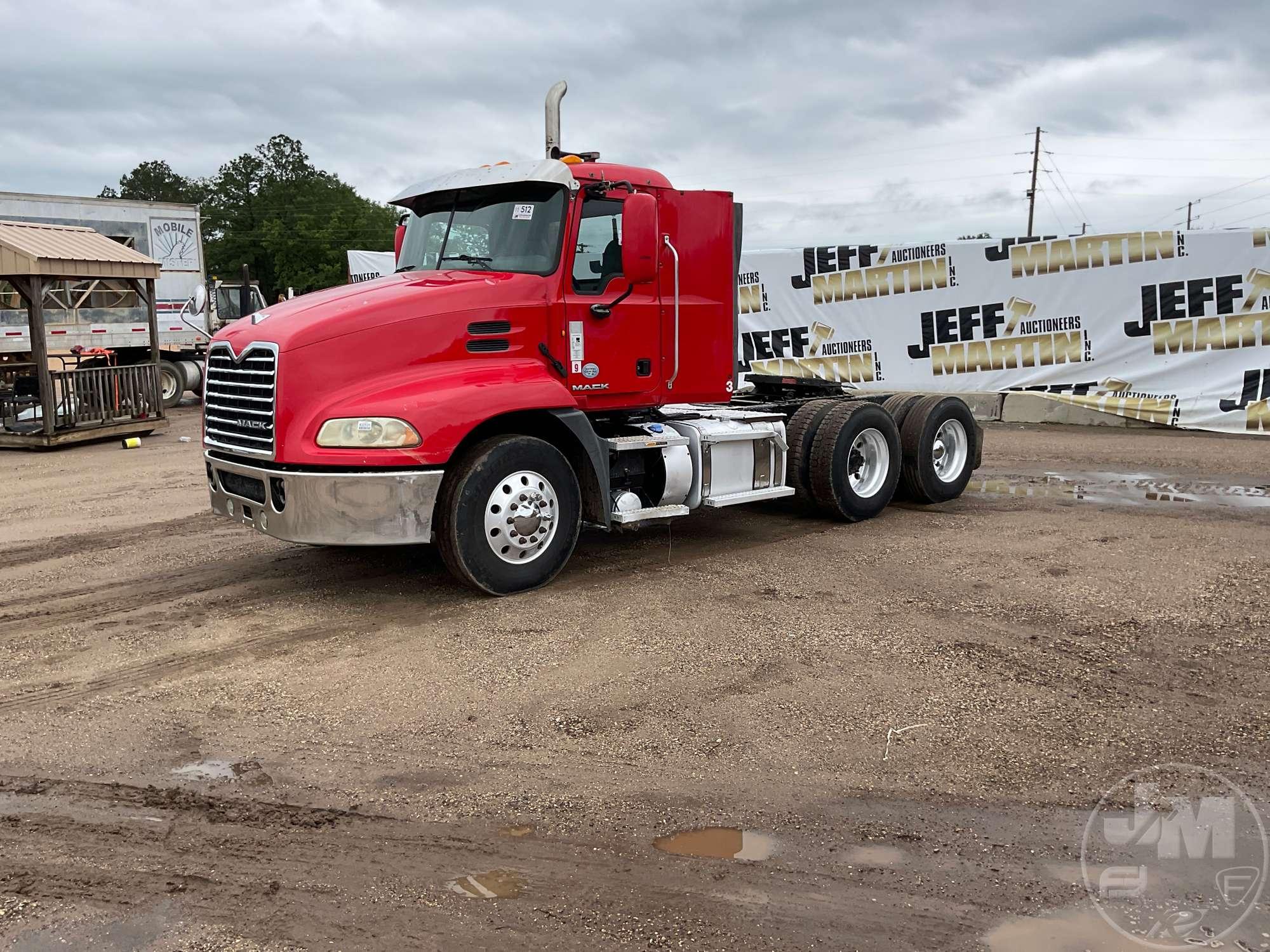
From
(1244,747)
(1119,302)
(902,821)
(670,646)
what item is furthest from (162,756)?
(1119,302)

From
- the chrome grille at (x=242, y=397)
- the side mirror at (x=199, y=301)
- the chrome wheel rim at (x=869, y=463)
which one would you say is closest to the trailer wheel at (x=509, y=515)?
the chrome grille at (x=242, y=397)

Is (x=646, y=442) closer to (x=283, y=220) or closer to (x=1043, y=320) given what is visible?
(x=1043, y=320)

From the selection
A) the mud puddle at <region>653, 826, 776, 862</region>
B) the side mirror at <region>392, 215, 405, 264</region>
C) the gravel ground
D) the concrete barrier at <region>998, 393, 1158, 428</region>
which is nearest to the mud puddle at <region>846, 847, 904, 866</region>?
the gravel ground

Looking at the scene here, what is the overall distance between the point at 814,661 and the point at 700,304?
3373 mm

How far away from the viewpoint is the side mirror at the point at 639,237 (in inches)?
270

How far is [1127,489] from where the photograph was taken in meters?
10.5

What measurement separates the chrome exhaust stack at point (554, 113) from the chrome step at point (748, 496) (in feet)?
9.65

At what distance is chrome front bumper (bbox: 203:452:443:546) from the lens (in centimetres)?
598

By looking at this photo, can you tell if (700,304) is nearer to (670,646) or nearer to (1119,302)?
(670,646)

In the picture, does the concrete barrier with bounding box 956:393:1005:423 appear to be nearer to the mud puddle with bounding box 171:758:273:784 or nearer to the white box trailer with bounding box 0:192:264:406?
the white box trailer with bounding box 0:192:264:406

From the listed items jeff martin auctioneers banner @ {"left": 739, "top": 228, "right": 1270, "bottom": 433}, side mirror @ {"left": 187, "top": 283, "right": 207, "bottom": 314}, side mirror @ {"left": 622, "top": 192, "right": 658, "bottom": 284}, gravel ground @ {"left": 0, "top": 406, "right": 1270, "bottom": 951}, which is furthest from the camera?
side mirror @ {"left": 187, "top": 283, "right": 207, "bottom": 314}

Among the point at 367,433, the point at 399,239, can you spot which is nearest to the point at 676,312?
the point at 399,239

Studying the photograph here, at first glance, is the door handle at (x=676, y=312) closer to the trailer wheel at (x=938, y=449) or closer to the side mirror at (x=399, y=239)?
the side mirror at (x=399, y=239)

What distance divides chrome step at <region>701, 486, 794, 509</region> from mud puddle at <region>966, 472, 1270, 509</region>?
320cm
